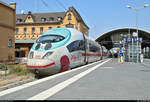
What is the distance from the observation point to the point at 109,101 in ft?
13.9

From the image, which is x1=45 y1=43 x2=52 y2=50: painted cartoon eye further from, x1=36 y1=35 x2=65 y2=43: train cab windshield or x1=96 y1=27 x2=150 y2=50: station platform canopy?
x1=96 y1=27 x2=150 y2=50: station platform canopy

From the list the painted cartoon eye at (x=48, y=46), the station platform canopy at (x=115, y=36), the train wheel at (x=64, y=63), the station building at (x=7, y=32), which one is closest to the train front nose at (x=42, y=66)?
the train wheel at (x=64, y=63)

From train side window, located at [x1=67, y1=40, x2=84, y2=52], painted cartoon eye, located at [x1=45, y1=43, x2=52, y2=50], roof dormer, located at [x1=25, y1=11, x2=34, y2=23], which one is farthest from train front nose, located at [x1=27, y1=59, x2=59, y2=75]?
roof dormer, located at [x1=25, y1=11, x2=34, y2=23]

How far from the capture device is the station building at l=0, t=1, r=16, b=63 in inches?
992

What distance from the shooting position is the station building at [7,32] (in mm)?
25188

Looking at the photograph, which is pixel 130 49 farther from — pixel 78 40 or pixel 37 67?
pixel 37 67

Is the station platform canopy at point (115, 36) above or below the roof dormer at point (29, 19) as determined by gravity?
below

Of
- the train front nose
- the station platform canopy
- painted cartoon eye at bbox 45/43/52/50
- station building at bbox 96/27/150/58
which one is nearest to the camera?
the train front nose

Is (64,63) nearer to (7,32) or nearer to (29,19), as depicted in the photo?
(7,32)

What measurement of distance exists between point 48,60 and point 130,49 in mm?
17723

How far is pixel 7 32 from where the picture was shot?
2672cm

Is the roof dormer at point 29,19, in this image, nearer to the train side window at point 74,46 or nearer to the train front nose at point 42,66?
the train side window at point 74,46

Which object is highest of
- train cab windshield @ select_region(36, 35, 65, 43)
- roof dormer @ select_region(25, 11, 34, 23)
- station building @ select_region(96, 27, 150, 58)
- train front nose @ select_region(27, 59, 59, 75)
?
roof dormer @ select_region(25, 11, 34, 23)

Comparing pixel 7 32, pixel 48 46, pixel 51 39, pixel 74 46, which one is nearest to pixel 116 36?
pixel 7 32
